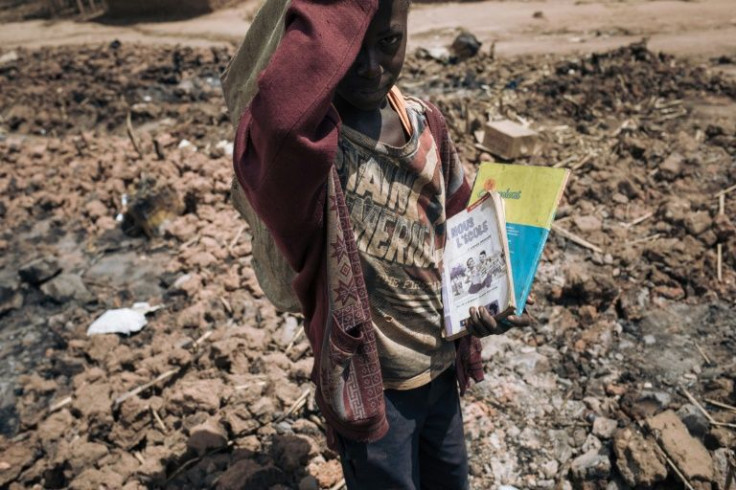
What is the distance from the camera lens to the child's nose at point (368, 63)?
1403mm

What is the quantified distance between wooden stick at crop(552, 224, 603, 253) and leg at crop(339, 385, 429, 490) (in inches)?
110

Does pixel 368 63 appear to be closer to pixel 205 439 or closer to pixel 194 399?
pixel 205 439

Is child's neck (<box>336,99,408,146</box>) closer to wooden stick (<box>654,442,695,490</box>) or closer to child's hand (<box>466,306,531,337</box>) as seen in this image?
child's hand (<box>466,306,531,337</box>)

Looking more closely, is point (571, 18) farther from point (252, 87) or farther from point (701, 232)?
point (252, 87)

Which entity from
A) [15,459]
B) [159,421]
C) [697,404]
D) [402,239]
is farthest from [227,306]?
[697,404]

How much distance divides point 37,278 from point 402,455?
3859mm

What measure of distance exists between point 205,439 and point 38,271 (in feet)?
8.35

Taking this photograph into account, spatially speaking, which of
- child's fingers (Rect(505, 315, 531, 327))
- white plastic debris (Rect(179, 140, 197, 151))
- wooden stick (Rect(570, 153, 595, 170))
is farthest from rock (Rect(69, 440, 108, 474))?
wooden stick (Rect(570, 153, 595, 170))

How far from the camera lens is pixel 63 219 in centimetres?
539

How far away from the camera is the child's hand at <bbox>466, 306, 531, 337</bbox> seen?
161 centimetres

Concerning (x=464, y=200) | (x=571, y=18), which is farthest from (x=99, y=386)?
(x=571, y=18)

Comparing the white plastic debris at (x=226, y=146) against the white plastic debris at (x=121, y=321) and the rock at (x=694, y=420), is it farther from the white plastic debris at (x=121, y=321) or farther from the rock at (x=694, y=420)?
the rock at (x=694, y=420)

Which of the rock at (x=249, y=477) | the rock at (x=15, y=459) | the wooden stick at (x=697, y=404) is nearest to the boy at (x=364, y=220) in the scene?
the rock at (x=249, y=477)

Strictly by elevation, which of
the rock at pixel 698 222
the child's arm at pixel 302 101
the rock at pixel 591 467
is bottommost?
the rock at pixel 591 467
